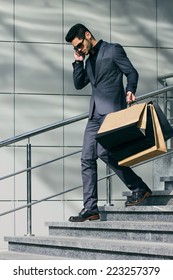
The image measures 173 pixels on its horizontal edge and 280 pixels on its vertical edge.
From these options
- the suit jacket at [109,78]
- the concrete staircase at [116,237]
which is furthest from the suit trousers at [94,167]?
the concrete staircase at [116,237]

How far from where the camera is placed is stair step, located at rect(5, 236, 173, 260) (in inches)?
344

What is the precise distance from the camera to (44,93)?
1437 centimetres

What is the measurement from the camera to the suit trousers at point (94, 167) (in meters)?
10.4

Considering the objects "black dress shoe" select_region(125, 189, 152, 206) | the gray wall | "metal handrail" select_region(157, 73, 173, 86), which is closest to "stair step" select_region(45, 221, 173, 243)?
"black dress shoe" select_region(125, 189, 152, 206)

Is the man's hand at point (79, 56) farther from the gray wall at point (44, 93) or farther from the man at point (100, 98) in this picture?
the gray wall at point (44, 93)

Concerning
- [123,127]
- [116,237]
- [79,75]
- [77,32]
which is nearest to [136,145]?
[123,127]

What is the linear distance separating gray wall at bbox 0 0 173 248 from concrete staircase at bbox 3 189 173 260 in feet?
8.88

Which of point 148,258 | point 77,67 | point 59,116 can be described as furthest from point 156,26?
point 148,258

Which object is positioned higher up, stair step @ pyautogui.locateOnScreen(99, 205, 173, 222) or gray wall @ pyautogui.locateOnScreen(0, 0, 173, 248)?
gray wall @ pyautogui.locateOnScreen(0, 0, 173, 248)

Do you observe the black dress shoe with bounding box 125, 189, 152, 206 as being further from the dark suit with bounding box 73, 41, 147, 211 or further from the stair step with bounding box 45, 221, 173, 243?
the stair step with bounding box 45, 221, 173, 243
